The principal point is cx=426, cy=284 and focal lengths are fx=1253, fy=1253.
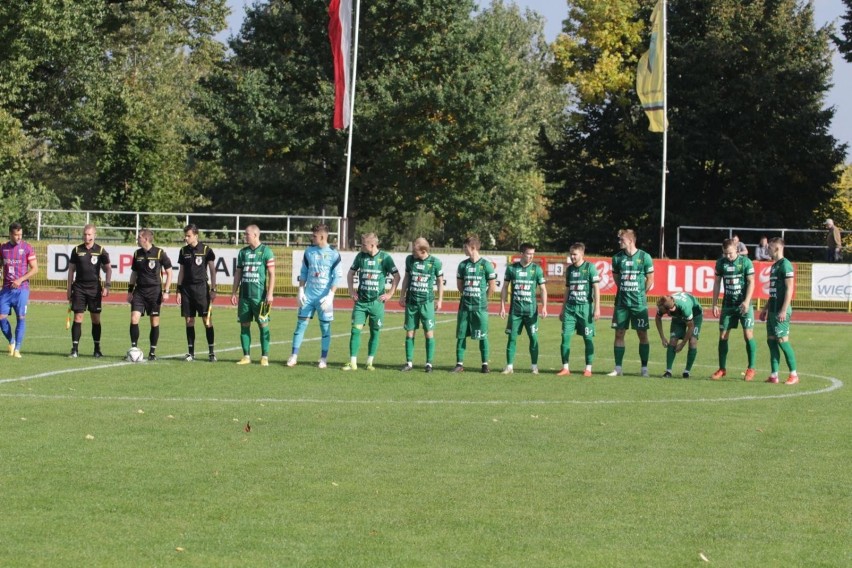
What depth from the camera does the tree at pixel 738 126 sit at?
5100cm

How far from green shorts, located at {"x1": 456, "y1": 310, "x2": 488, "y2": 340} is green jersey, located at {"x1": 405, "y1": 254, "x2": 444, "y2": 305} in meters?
0.55

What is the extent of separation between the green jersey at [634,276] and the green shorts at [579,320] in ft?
1.55

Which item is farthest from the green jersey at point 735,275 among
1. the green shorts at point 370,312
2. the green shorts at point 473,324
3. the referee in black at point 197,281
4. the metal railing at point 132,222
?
the metal railing at point 132,222

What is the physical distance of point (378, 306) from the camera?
18.1 meters

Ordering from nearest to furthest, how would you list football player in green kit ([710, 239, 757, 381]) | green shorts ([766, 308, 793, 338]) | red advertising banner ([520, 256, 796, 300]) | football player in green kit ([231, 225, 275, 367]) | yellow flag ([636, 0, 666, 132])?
green shorts ([766, 308, 793, 338]), football player in green kit ([710, 239, 757, 381]), football player in green kit ([231, 225, 275, 367]), red advertising banner ([520, 256, 796, 300]), yellow flag ([636, 0, 666, 132])

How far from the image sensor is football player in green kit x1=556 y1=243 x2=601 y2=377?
18.0m

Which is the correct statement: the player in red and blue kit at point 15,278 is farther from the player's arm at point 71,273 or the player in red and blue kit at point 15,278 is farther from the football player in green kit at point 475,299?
the football player in green kit at point 475,299

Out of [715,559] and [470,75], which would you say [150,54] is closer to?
[470,75]

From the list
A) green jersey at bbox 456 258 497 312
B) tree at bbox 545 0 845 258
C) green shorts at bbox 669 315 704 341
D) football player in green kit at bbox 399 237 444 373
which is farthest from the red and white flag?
green shorts at bbox 669 315 704 341

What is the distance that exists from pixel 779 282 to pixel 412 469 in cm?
889

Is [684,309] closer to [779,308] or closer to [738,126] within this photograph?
[779,308]

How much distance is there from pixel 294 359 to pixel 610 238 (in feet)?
126

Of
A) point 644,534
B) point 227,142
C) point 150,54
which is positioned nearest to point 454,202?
point 227,142

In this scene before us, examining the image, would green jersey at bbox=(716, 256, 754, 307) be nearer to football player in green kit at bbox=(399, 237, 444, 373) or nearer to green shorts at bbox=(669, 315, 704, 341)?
green shorts at bbox=(669, 315, 704, 341)
